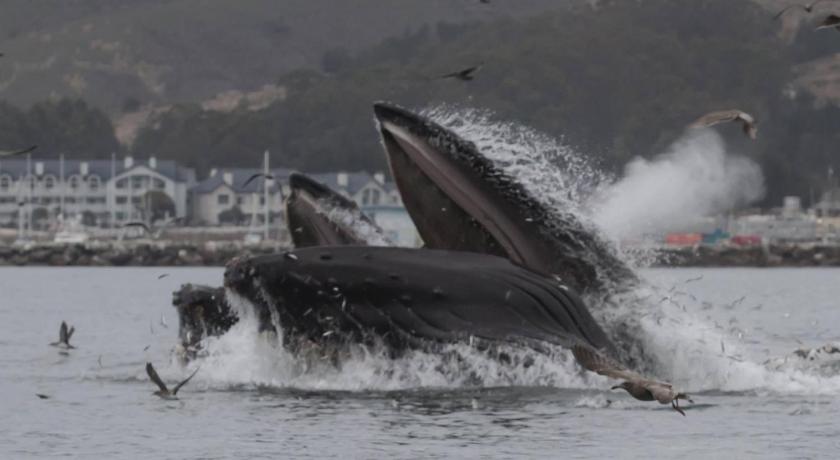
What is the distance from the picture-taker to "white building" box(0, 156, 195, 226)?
185 metres

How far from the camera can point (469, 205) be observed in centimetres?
1908

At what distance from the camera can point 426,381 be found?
20422mm

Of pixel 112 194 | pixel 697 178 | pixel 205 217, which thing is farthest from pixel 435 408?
pixel 112 194

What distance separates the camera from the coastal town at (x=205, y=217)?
117188 millimetres

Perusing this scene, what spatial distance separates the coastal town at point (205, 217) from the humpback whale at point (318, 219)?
271 feet

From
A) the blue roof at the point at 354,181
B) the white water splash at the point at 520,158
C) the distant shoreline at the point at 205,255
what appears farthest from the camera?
the blue roof at the point at 354,181

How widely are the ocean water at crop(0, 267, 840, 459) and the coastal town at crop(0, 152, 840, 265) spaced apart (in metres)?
81.9

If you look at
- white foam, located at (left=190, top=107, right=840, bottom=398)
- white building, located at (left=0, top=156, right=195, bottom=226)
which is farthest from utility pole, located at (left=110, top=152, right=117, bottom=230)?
white foam, located at (left=190, top=107, right=840, bottom=398)

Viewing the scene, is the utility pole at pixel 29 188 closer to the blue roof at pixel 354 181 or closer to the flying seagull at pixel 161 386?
the blue roof at pixel 354 181

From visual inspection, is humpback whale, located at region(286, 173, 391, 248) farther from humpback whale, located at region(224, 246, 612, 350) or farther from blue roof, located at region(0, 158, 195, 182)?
blue roof, located at region(0, 158, 195, 182)

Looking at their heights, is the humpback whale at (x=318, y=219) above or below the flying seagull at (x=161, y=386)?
above

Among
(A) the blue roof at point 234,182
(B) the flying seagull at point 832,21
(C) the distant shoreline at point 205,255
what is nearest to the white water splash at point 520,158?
(B) the flying seagull at point 832,21

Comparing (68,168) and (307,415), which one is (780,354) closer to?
(307,415)

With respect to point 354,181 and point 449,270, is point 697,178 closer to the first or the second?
point 354,181
